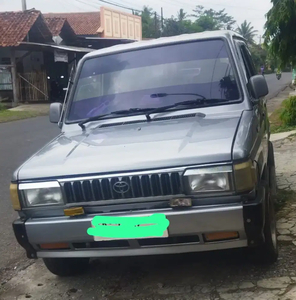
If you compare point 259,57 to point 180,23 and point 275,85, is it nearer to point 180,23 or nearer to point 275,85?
point 275,85

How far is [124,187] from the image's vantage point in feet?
10.8

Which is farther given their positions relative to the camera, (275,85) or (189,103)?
(275,85)

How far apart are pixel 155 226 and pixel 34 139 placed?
401 inches

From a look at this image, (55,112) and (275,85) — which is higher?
(55,112)

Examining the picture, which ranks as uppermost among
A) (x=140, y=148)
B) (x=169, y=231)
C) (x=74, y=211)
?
(x=140, y=148)

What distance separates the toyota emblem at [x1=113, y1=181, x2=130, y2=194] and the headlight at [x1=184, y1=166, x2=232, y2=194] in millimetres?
395

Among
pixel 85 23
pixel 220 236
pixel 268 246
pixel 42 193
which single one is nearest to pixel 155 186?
pixel 220 236

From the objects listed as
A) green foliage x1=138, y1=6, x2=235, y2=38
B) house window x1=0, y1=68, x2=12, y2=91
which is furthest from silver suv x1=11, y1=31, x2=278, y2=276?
green foliage x1=138, y1=6, x2=235, y2=38

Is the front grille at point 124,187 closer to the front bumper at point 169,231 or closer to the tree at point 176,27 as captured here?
the front bumper at point 169,231

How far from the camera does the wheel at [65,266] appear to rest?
393 cm

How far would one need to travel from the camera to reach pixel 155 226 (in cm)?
323

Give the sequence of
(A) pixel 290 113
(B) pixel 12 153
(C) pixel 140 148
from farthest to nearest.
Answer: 1. (A) pixel 290 113
2. (B) pixel 12 153
3. (C) pixel 140 148

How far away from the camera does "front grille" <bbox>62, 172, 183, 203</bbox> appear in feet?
A: 10.6

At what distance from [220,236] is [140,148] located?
2.63 feet
